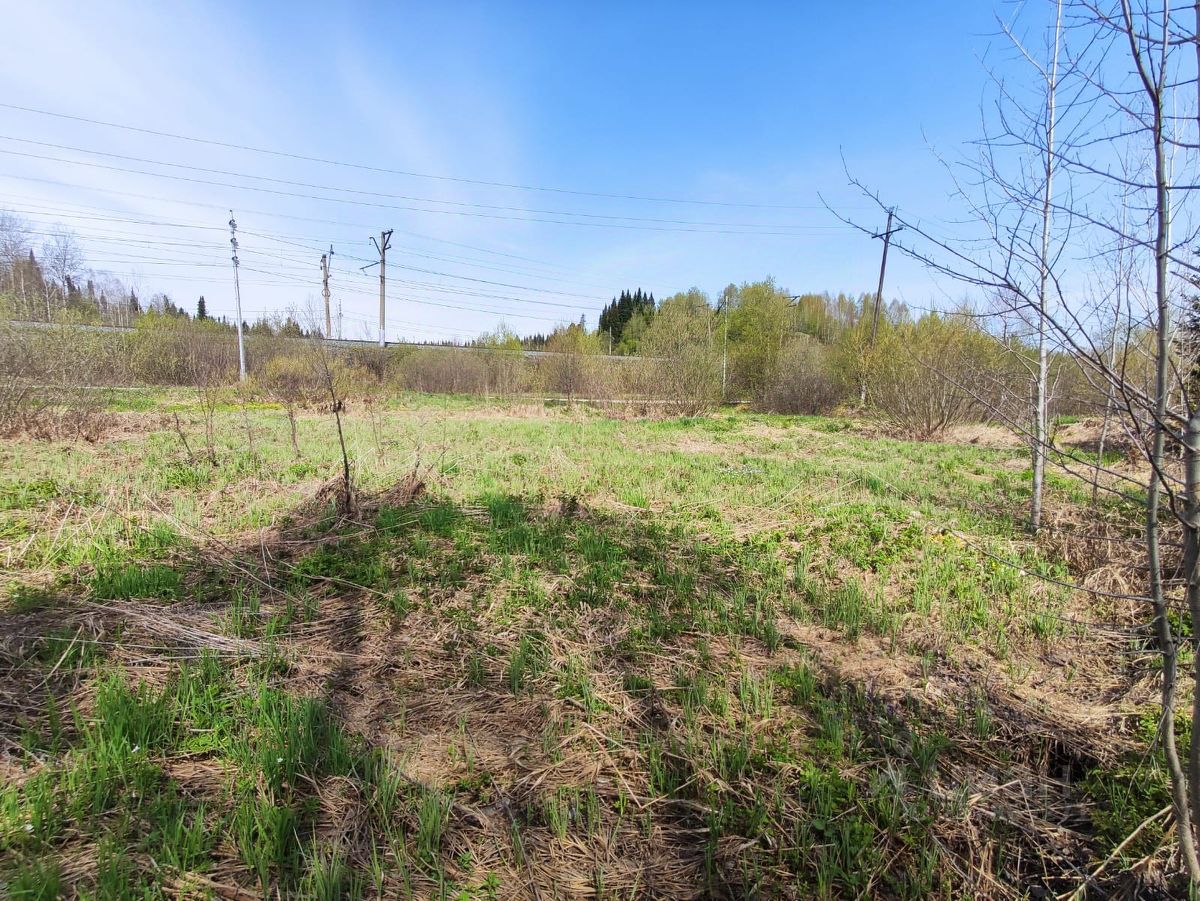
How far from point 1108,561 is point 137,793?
6445 mm

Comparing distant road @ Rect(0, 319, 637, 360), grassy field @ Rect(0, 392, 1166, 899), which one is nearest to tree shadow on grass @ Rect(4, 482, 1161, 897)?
grassy field @ Rect(0, 392, 1166, 899)

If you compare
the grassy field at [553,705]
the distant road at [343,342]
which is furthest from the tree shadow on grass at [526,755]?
the distant road at [343,342]

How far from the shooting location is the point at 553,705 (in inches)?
99.9

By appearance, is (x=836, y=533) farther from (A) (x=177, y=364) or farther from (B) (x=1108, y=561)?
(A) (x=177, y=364)

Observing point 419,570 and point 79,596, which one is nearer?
point 79,596

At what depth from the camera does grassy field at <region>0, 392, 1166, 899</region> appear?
1729 millimetres

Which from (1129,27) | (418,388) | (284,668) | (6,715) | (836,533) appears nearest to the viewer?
(1129,27)

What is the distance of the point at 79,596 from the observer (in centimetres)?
333

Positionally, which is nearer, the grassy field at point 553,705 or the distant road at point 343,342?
the grassy field at point 553,705

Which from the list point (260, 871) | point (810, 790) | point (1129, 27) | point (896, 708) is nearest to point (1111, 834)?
point (896, 708)

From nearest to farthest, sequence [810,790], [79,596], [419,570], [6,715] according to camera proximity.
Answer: [810,790], [6,715], [79,596], [419,570]

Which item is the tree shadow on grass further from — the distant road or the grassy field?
the distant road

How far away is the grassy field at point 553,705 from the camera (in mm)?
1729

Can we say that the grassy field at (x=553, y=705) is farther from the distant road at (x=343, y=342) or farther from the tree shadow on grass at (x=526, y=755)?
the distant road at (x=343, y=342)
